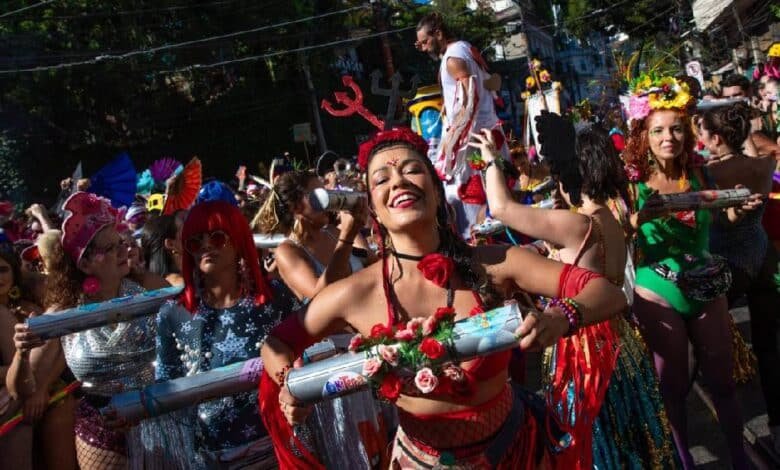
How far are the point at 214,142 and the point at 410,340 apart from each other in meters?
26.7

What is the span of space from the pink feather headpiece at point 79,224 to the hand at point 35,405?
0.75m

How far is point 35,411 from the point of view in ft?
12.9

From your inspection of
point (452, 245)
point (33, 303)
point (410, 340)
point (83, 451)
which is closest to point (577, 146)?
point (452, 245)

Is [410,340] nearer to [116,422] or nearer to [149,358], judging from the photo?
[116,422]

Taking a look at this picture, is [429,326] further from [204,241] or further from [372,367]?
[204,241]

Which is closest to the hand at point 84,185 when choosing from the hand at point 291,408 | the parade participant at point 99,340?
the parade participant at point 99,340

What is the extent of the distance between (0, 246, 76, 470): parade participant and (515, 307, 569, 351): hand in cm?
260

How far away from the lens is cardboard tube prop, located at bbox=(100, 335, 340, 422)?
276 centimetres

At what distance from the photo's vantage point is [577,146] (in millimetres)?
3746

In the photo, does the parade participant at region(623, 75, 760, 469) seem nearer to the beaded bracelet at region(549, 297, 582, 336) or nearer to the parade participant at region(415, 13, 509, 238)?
the parade participant at region(415, 13, 509, 238)

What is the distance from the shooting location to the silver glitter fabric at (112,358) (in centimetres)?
353

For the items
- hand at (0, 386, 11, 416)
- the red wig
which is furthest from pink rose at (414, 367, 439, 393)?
hand at (0, 386, 11, 416)

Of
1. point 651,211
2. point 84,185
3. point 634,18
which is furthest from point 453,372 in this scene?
point 634,18

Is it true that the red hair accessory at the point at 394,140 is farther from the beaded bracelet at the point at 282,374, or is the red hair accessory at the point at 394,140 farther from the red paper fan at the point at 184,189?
the red paper fan at the point at 184,189
